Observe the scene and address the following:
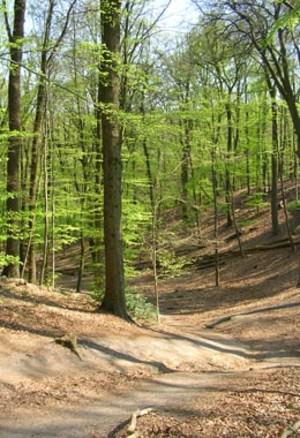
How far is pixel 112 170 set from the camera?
12.4m

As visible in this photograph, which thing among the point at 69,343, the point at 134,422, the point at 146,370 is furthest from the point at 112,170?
the point at 134,422

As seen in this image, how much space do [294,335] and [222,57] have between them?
10.2 m

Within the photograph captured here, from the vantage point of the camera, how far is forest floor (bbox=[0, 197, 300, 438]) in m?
5.80

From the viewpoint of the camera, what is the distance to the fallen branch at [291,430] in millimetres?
4941

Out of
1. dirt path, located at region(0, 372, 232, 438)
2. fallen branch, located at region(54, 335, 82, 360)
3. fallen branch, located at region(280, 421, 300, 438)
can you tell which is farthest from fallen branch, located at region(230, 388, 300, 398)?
fallen branch, located at region(54, 335, 82, 360)

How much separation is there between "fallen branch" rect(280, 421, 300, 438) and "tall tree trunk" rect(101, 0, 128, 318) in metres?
7.82

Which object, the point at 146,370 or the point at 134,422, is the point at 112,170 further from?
the point at 134,422

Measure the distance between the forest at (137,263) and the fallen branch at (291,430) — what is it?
0.11ft

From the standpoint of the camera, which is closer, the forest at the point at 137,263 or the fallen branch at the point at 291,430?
the fallen branch at the point at 291,430

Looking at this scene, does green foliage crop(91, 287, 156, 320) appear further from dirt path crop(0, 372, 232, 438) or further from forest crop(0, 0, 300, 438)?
dirt path crop(0, 372, 232, 438)

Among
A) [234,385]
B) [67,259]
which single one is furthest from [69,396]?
[67,259]

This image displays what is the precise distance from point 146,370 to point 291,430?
15.9 feet

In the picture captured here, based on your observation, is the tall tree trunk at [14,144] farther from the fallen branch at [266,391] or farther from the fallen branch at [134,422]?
the fallen branch at [134,422]

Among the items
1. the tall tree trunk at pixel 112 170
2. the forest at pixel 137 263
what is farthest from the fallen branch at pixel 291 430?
the tall tree trunk at pixel 112 170
